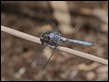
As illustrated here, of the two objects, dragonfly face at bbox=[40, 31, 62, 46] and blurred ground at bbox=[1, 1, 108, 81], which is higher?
dragonfly face at bbox=[40, 31, 62, 46]

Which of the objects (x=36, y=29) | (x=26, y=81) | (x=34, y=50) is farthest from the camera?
(x=36, y=29)

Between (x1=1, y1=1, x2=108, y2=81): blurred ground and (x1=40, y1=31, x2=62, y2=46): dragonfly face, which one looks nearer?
(x1=40, y1=31, x2=62, y2=46): dragonfly face

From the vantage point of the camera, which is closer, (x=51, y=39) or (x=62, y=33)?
(x=51, y=39)

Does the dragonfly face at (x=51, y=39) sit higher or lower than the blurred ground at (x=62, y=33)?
higher

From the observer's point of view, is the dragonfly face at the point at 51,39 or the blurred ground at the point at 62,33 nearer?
the dragonfly face at the point at 51,39

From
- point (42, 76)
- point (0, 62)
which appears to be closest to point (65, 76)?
point (42, 76)

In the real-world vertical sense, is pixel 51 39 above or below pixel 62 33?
above

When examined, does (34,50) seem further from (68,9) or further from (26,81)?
(68,9)

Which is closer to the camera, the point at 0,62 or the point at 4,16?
the point at 0,62
